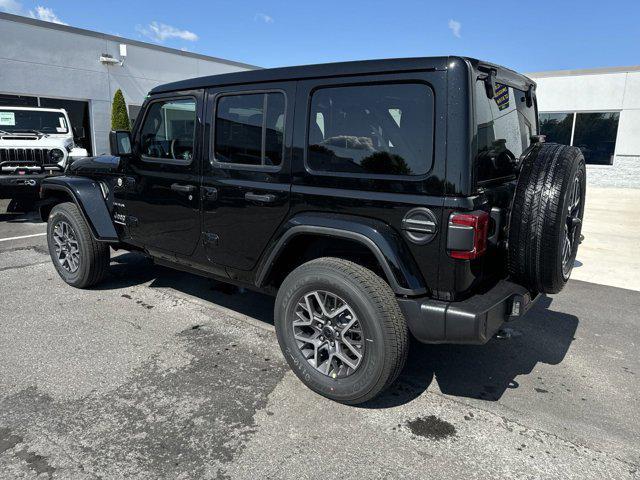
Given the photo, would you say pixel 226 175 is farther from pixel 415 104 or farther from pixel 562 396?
pixel 562 396

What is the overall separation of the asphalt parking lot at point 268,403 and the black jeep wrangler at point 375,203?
37cm

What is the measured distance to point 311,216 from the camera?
9.38ft

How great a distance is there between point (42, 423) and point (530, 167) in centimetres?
309

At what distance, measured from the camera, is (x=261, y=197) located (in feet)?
10.1

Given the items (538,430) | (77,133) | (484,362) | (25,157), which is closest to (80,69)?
(77,133)

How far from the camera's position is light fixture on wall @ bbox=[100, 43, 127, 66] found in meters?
14.8

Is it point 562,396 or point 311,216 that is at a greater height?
point 311,216

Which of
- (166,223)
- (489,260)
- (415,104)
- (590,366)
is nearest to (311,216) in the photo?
(415,104)

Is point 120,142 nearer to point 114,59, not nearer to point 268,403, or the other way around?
point 268,403

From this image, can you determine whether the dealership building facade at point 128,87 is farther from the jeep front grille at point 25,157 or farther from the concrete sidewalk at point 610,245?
the jeep front grille at point 25,157

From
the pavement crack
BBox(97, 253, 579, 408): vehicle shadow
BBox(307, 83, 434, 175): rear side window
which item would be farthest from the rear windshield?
the pavement crack

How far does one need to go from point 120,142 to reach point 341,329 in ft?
8.59

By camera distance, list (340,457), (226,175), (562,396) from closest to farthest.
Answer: (340,457) < (562,396) < (226,175)

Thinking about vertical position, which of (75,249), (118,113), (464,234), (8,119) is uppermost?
(118,113)
